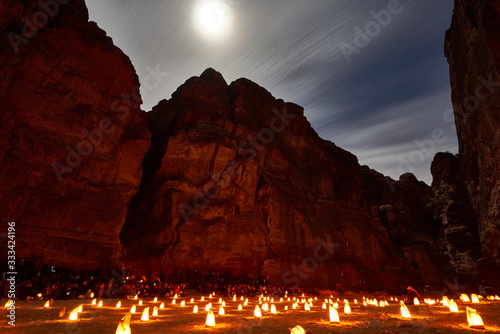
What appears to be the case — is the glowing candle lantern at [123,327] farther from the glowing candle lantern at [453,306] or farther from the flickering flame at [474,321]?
the glowing candle lantern at [453,306]

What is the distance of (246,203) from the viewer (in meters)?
30.8

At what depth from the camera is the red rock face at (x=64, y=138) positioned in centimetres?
1850

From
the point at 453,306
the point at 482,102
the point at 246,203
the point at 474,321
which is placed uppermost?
the point at 482,102

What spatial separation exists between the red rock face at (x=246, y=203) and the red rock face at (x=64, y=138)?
164 inches

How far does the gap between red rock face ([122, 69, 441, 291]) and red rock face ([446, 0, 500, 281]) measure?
14835mm

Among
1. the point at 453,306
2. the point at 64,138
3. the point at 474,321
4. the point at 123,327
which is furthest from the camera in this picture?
the point at 64,138

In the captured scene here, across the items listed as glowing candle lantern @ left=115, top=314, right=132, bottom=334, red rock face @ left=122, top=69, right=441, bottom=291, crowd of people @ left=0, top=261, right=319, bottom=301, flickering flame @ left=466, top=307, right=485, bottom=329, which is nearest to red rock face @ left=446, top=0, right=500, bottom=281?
red rock face @ left=122, top=69, right=441, bottom=291

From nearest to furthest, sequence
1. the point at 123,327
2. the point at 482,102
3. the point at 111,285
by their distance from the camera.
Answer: the point at 123,327 → the point at 111,285 → the point at 482,102

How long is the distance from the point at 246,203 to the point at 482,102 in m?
24.3

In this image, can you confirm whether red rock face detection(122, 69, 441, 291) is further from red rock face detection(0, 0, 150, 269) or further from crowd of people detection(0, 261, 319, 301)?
red rock face detection(0, 0, 150, 269)

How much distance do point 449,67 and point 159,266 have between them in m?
45.1

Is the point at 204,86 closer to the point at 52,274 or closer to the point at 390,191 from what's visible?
the point at 52,274

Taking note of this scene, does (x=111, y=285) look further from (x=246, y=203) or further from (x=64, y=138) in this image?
(x=246, y=203)

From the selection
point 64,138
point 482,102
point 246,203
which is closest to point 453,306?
point 482,102
